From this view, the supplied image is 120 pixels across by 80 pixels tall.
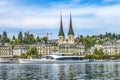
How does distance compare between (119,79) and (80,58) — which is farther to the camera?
(80,58)

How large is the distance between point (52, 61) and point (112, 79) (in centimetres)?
9753

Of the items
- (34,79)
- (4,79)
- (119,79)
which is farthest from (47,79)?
(119,79)

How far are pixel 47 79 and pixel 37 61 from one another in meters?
99.1

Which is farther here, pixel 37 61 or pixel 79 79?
pixel 37 61

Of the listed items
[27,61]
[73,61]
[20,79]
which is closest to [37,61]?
[27,61]

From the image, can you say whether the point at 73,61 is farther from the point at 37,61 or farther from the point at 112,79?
the point at 112,79

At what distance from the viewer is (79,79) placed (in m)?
52.6

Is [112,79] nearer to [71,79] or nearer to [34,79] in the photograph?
[71,79]

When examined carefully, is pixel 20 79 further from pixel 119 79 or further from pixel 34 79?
pixel 119 79

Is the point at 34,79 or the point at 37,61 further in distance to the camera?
the point at 37,61

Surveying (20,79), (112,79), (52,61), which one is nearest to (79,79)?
(112,79)

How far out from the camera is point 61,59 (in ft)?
494

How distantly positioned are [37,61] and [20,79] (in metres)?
98.3

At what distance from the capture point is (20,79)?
175ft
